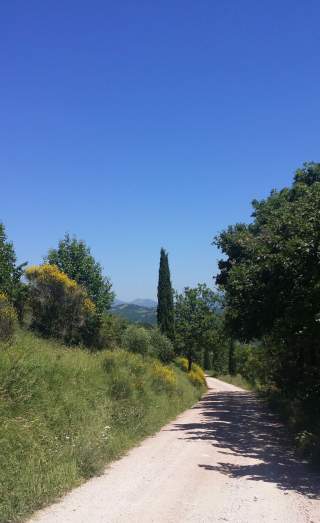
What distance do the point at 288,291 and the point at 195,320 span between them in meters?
28.4

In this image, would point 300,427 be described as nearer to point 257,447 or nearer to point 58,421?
point 257,447

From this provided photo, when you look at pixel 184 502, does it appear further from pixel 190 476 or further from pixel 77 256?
pixel 77 256

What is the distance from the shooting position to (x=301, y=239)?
493 inches

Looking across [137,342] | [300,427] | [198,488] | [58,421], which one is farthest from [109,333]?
[198,488]

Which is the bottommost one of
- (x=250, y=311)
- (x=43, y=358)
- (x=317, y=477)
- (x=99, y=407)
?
(x=317, y=477)

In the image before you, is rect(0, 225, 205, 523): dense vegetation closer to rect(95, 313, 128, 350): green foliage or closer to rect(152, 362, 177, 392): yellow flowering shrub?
rect(152, 362, 177, 392): yellow flowering shrub

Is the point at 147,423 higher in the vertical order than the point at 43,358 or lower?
lower

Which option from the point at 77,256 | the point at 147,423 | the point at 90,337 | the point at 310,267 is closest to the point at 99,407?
the point at 147,423

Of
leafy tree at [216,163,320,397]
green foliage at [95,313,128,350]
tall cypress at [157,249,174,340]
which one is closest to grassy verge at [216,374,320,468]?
leafy tree at [216,163,320,397]

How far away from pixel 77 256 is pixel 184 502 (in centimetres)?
4823

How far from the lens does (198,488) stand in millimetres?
7715

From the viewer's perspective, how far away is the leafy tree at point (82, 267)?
173ft

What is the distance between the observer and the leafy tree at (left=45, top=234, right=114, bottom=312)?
52.8 meters

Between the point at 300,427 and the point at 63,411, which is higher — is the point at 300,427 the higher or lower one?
the lower one
